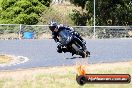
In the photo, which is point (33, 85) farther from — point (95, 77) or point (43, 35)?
point (43, 35)

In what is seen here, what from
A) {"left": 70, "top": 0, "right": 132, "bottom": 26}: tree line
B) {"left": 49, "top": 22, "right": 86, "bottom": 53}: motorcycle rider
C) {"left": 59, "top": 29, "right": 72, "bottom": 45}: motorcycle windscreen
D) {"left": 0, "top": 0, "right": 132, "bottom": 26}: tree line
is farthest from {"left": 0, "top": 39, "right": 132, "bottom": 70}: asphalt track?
{"left": 59, "top": 29, "right": 72, "bottom": 45}: motorcycle windscreen

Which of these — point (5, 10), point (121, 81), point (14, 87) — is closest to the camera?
point (121, 81)

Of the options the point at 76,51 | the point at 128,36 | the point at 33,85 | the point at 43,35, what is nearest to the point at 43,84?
the point at 33,85

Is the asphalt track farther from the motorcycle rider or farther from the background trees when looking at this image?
the motorcycle rider

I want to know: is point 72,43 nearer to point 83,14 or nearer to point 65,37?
point 65,37

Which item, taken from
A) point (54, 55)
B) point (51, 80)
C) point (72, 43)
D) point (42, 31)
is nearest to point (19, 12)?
point (42, 31)

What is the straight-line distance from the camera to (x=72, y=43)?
Result: 347cm

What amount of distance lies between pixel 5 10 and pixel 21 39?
7912 millimetres

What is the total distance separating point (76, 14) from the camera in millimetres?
65000

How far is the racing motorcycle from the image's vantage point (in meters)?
3.39

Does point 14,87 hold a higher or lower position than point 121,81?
lower

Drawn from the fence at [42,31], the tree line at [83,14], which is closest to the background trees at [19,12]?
the tree line at [83,14]

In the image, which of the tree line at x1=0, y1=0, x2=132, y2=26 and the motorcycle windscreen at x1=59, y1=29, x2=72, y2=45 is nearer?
the motorcycle windscreen at x1=59, y1=29, x2=72, y2=45

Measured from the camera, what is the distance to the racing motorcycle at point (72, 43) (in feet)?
11.1
